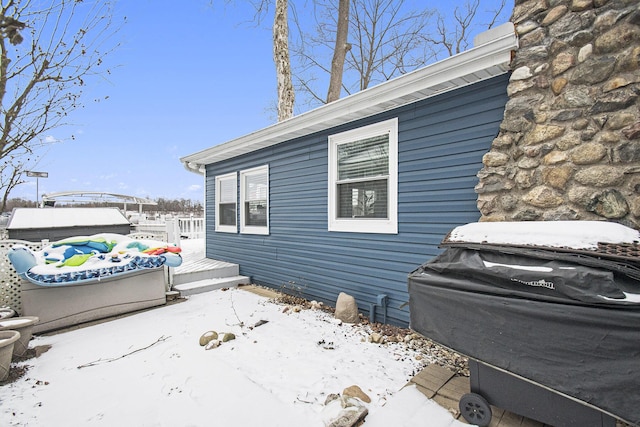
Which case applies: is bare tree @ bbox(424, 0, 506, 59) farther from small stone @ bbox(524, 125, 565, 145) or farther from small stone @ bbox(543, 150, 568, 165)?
small stone @ bbox(543, 150, 568, 165)

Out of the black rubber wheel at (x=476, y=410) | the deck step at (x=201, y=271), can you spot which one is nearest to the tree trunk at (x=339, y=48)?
the deck step at (x=201, y=271)

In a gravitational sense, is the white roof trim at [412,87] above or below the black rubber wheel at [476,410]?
above

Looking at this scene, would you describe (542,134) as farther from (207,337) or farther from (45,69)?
(45,69)

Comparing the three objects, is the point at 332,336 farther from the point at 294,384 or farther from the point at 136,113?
the point at 136,113

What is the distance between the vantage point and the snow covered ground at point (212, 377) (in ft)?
6.61

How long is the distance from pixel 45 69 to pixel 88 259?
2.29 m

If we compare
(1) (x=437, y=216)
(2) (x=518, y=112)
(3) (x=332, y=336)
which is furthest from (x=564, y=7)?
(3) (x=332, y=336)

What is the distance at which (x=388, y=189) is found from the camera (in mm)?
3623

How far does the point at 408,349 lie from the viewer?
9.78ft

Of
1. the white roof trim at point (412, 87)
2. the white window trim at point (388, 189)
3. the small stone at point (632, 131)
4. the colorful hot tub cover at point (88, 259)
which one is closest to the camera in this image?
the small stone at point (632, 131)

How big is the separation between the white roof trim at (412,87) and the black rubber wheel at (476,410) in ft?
8.70

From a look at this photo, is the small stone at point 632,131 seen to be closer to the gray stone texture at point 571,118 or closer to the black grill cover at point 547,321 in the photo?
the gray stone texture at point 571,118

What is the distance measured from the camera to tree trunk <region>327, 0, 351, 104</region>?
27.5 ft

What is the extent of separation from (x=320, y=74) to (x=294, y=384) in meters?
10.6
